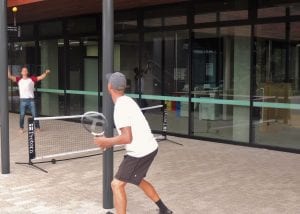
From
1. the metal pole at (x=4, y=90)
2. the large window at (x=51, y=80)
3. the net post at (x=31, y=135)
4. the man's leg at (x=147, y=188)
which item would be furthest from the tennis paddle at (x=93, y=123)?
the large window at (x=51, y=80)

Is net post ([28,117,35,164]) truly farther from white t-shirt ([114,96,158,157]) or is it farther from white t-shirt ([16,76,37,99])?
white t-shirt ([16,76,37,99])

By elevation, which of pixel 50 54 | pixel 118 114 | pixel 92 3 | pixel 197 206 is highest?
pixel 92 3

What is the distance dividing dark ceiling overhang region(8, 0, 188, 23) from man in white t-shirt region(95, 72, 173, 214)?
712 cm

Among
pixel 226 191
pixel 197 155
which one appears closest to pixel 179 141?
pixel 197 155

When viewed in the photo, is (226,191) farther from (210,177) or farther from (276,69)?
(276,69)

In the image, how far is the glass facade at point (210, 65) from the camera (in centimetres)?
1029

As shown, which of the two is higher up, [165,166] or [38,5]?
[38,5]

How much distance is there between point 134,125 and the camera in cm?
507

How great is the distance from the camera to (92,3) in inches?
494

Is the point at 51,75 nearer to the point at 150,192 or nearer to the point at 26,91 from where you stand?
the point at 26,91

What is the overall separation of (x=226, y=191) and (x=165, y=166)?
6.32 feet

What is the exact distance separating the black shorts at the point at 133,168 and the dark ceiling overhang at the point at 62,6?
7.35 meters

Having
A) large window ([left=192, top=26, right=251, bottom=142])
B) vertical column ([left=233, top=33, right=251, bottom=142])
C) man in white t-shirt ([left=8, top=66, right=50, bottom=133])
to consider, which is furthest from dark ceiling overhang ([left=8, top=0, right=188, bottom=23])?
vertical column ([left=233, top=33, right=251, bottom=142])

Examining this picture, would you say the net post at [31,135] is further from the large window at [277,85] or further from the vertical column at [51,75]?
the vertical column at [51,75]
